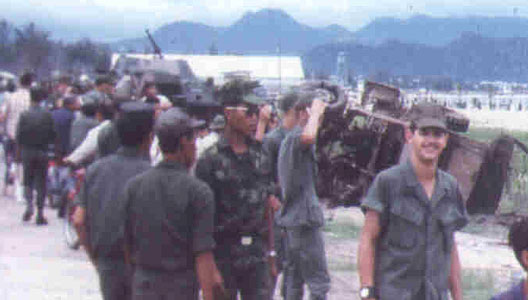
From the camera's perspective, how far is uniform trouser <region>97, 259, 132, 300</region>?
6.12 meters

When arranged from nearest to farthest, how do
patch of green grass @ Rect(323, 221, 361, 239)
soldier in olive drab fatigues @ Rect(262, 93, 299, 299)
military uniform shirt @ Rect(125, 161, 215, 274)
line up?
military uniform shirt @ Rect(125, 161, 215, 274) < soldier in olive drab fatigues @ Rect(262, 93, 299, 299) < patch of green grass @ Rect(323, 221, 361, 239)

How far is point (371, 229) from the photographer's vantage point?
560 cm

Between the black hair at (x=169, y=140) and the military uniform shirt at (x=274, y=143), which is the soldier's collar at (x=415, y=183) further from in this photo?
the military uniform shirt at (x=274, y=143)

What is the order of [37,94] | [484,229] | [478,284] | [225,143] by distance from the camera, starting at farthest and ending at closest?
[484,229] < [37,94] < [478,284] < [225,143]

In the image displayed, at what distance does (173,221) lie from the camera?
548 centimetres

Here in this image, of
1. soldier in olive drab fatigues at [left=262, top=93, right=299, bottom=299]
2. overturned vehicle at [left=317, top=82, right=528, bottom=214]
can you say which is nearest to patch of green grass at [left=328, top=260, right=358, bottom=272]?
overturned vehicle at [left=317, top=82, right=528, bottom=214]

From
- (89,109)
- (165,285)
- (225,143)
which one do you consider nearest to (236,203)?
(225,143)

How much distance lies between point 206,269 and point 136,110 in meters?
1.01

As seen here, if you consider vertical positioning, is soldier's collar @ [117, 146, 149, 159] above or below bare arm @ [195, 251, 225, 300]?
above

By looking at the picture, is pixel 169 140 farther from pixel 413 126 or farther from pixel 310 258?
pixel 310 258

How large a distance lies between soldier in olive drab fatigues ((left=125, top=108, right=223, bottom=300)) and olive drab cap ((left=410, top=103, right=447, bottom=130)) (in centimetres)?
108

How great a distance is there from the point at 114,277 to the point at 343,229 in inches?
437

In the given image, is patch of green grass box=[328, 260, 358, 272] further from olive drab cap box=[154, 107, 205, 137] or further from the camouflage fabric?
olive drab cap box=[154, 107, 205, 137]

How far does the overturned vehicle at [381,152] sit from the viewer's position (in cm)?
1684
